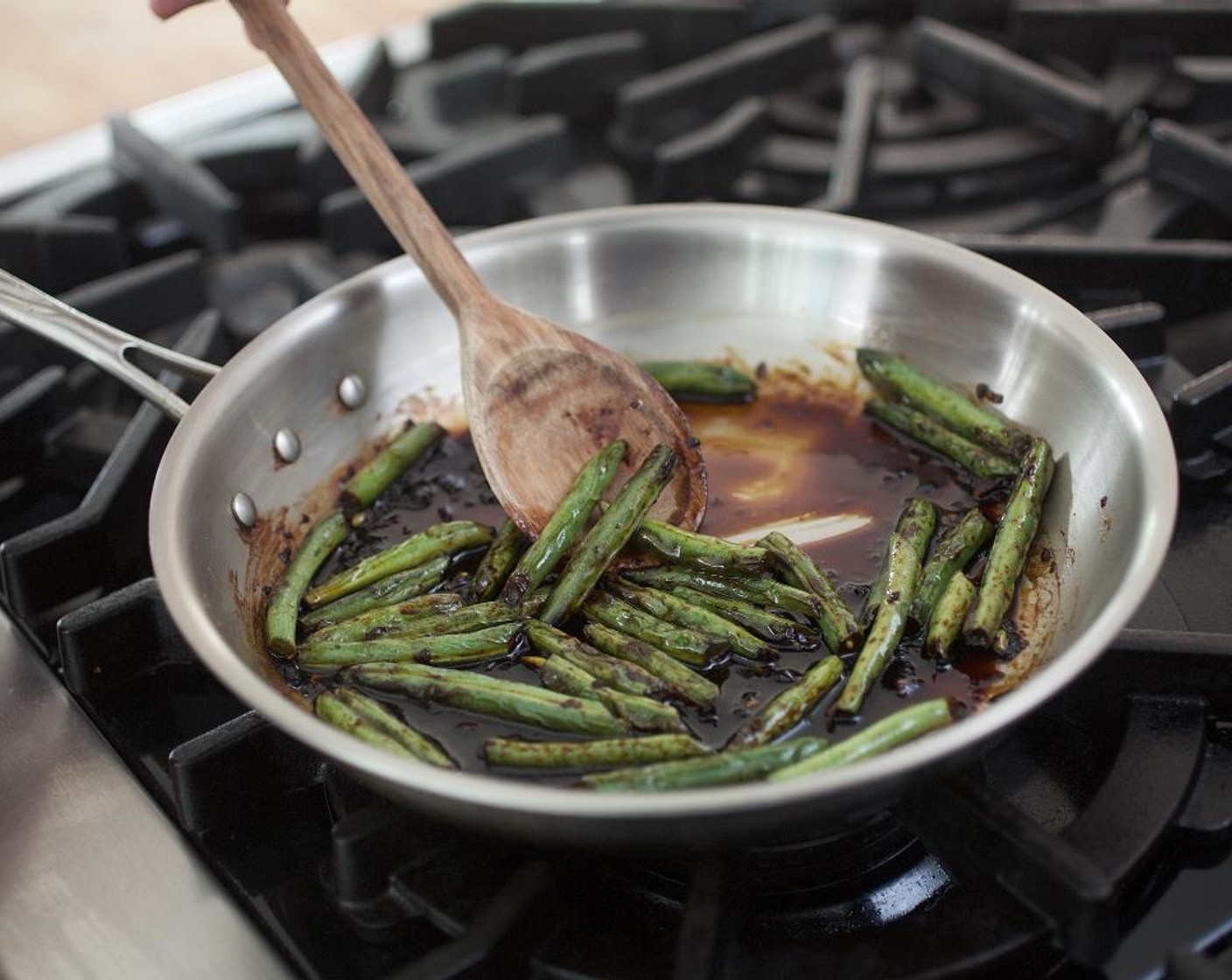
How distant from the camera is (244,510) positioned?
226 cm

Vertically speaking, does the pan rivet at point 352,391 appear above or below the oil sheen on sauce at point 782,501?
above

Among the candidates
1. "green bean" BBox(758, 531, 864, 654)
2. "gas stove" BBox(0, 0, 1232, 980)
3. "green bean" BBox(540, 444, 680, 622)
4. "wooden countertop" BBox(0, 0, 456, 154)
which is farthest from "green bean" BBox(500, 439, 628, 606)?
"wooden countertop" BBox(0, 0, 456, 154)

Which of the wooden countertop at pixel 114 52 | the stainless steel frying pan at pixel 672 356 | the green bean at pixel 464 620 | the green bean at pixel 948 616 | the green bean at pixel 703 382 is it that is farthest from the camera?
the wooden countertop at pixel 114 52

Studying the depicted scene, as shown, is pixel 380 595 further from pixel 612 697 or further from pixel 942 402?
pixel 942 402

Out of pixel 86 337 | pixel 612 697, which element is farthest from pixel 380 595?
pixel 86 337

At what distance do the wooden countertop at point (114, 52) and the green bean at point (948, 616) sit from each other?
9.46 feet

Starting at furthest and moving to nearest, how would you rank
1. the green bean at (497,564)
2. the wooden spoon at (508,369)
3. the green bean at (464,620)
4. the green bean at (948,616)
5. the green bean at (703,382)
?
1. the green bean at (703,382)
2. the wooden spoon at (508,369)
3. the green bean at (497,564)
4. the green bean at (464,620)
5. the green bean at (948,616)

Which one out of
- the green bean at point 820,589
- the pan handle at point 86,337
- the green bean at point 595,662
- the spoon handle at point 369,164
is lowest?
the green bean at point 595,662

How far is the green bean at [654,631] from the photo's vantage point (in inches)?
77.9

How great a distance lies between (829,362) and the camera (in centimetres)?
269

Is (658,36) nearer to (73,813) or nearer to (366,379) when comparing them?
(366,379)

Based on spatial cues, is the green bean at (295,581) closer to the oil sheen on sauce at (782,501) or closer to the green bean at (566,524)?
the oil sheen on sauce at (782,501)

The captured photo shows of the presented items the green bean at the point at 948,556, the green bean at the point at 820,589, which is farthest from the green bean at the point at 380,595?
the green bean at the point at 948,556

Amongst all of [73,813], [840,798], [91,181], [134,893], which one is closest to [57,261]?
[91,181]
